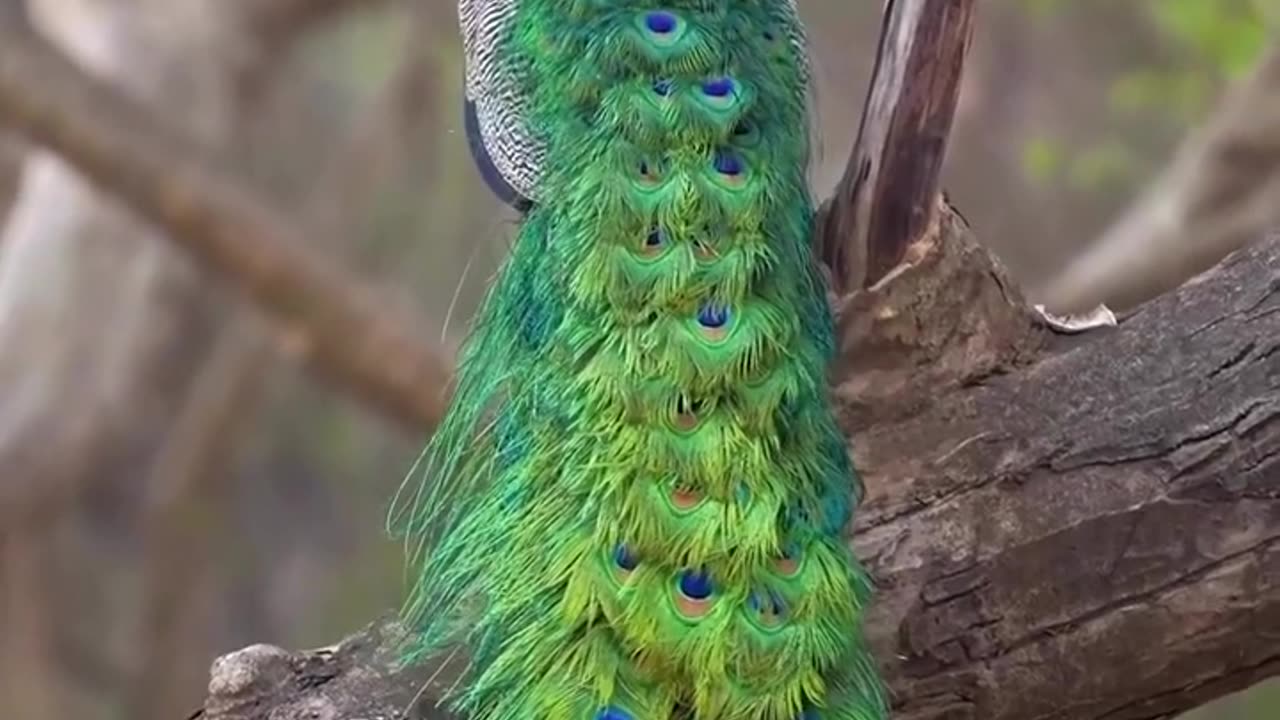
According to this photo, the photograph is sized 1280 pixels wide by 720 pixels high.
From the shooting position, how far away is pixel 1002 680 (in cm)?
182

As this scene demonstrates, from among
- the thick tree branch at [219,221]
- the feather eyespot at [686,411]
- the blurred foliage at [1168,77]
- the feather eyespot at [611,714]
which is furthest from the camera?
the blurred foliage at [1168,77]

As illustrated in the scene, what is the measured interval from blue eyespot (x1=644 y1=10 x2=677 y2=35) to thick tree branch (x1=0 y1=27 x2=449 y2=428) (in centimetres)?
195

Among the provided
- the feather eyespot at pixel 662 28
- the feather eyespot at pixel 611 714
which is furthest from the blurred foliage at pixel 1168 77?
the feather eyespot at pixel 611 714

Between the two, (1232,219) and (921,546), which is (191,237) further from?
(921,546)

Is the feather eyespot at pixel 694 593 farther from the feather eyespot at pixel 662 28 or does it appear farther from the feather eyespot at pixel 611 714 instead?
the feather eyespot at pixel 662 28

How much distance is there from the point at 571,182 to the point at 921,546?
503 millimetres

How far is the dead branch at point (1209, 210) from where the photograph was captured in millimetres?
3652

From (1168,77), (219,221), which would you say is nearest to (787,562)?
(219,221)

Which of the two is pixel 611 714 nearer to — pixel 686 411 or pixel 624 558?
pixel 624 558

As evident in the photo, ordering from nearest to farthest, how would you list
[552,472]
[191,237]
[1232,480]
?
[552,472] < [1232,480] < [191,237]

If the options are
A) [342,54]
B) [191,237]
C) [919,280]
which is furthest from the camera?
[342,54]

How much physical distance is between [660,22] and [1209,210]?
218 cm

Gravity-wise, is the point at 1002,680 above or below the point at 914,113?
below

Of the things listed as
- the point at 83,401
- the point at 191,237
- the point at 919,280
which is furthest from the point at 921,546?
the point at 83,401
